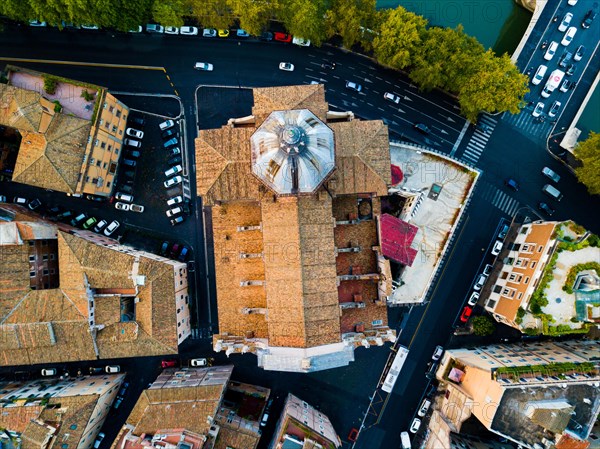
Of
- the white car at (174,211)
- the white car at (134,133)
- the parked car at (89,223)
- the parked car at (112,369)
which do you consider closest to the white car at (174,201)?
the white car at (174,211)

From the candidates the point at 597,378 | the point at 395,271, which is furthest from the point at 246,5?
the point at 597,378

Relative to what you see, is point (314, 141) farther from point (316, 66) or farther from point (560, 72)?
point (560, 72)

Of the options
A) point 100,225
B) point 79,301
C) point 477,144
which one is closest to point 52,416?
point 79,301

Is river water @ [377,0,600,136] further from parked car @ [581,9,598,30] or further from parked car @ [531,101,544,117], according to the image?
parked car @ [531,101,544,117]

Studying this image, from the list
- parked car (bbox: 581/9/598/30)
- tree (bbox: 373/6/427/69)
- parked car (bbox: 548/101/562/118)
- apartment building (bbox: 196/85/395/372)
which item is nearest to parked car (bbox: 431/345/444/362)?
apartment building (bbox: 196/85/395/372)

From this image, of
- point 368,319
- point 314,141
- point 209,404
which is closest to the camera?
point 314,141

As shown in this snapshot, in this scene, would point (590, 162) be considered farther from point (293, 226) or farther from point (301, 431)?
point (301, 431)
